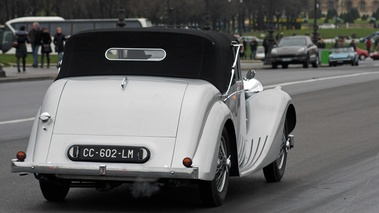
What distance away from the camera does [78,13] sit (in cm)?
9981

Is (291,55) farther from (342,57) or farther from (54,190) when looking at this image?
(54,190)

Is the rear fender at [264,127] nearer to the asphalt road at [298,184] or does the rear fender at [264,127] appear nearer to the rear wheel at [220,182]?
the asphalt road at [298,184]

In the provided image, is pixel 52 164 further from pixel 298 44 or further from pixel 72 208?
pixel 298 44

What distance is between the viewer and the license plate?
27.1 feet

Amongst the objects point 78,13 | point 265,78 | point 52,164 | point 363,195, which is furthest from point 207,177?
point 78,13

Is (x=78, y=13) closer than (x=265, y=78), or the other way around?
(x=265, y=78)

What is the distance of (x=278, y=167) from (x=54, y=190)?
102 inches

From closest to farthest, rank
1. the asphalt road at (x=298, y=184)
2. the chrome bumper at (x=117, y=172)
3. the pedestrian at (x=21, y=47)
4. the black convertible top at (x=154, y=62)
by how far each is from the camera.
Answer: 1. the chrome bumper at (x=117, y=172)
2. the asphalt road at (x=298, y=184)
3. the black convertible top at (x=154, y=62)
4. the pedestrian at (x=21, y=47)

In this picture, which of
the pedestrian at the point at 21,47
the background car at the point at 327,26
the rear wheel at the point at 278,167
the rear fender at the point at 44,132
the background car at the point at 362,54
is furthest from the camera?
the background car at the point at 327,26

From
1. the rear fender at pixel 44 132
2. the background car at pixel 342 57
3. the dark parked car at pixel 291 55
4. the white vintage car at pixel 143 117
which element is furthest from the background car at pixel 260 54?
the rear fender at pixel 44 132

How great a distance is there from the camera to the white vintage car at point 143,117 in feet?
27.2

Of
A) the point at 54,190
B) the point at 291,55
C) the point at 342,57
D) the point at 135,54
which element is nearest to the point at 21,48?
the point at 291,55

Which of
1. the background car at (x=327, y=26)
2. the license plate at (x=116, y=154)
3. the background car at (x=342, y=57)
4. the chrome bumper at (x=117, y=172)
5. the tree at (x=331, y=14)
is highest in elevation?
the license plate at (x=116, y=154)

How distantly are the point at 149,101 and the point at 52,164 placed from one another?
3.05 ft
